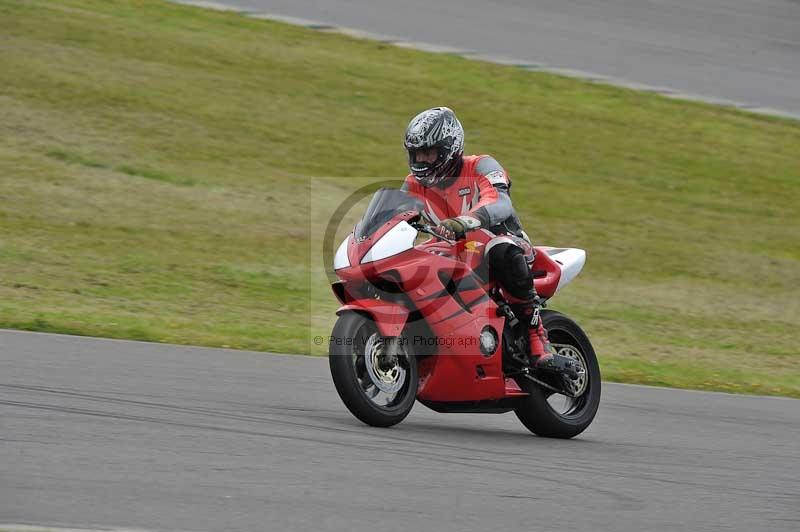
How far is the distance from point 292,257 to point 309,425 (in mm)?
8529

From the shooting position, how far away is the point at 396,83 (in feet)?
73.4

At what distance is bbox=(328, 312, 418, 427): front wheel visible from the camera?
6.89 m

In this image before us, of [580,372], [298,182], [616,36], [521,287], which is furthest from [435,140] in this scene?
[616,36]

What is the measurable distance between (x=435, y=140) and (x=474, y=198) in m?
0.50

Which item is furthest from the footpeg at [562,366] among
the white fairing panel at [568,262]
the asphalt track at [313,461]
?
the white fairing panel at [568,262]

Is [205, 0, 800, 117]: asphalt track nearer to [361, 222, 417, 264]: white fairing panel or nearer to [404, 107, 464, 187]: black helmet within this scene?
[404, 107, 464, 187]: black helmet

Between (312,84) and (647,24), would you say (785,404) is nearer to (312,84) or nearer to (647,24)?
(312,84)

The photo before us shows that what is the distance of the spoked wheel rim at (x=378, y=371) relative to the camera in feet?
23.0

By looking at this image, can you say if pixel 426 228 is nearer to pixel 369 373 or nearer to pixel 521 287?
pixel 521 287

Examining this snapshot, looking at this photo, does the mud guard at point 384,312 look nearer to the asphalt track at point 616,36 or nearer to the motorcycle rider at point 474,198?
the motorcycle rider at point 474,198

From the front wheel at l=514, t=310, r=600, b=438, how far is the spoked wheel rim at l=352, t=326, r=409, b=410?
102 cm

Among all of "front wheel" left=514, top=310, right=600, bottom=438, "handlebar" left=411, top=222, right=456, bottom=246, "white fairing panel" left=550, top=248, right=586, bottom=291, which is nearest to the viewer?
"handlebar" left=411, top=222, right=456, bottom=246

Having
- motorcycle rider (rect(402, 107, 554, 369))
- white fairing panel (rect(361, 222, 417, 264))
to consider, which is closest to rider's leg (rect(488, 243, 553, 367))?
motorcycle rider (rect(402, 107, 554, 369))

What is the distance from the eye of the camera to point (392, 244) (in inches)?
279
